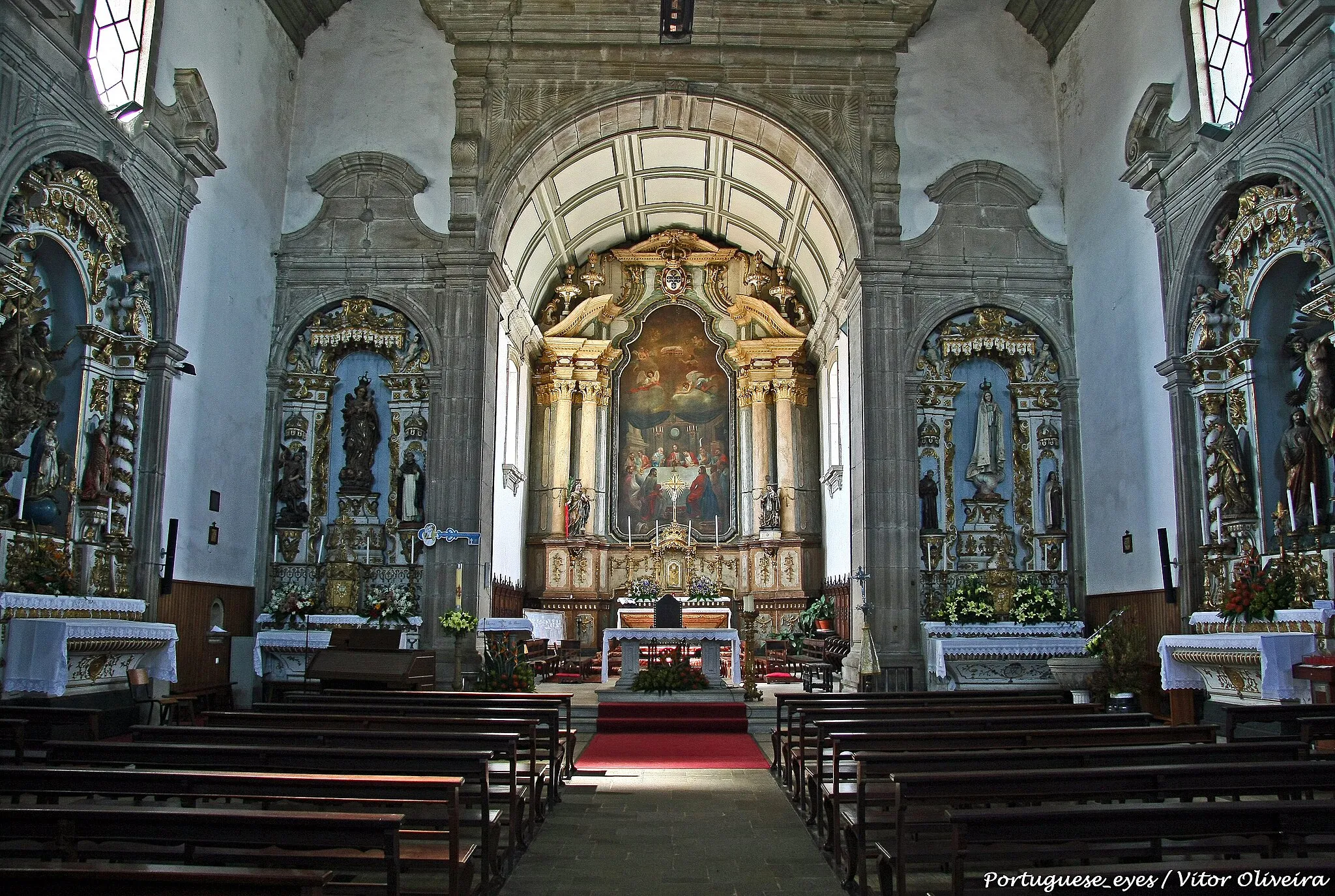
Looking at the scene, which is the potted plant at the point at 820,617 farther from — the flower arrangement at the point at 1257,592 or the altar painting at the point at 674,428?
the flower arrangement at the point at 1257,592

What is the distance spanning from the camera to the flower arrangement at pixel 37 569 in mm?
9906

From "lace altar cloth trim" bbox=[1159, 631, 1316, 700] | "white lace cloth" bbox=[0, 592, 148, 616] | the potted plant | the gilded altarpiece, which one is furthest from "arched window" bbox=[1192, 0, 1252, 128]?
"white lace cloth" bbox=[0, 592, 148, 616]

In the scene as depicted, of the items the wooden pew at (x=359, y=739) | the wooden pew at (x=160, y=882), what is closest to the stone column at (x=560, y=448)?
the wooden pew at (x=359, y=739)

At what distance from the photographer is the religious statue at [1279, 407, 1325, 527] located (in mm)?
10398

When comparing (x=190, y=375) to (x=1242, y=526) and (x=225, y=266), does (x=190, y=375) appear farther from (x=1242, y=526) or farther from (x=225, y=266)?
(x=1242, y=526)

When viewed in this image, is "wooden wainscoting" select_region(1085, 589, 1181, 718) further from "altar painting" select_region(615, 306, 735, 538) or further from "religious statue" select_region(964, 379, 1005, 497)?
"altar painting" select_region(615, 306, 735, 538)

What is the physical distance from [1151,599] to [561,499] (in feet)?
42.4

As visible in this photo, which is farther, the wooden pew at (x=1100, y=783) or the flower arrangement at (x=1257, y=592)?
the flower arrangement at (x=1257, y=592)

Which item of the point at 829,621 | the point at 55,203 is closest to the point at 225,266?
the point at 55,203

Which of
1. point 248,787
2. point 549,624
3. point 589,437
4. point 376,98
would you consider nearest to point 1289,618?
point 248,787

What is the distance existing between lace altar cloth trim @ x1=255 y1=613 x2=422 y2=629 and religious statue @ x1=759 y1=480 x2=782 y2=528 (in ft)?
31.5

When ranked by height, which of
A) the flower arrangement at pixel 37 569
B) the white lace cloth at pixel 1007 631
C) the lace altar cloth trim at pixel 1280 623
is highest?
the flower arrangement at pixel 37 569

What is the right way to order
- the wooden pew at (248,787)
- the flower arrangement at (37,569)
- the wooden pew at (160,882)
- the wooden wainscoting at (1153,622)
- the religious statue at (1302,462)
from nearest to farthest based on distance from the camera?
1. the wooden pew at (160,882)
2. the wooden pew at (248,787)
3. the flower arrangement at (37,569)
4. the religious statue at (1302,462)
5. the wooden wainscoting at (1153,622)

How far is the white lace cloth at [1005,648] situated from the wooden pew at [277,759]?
1050 cm
